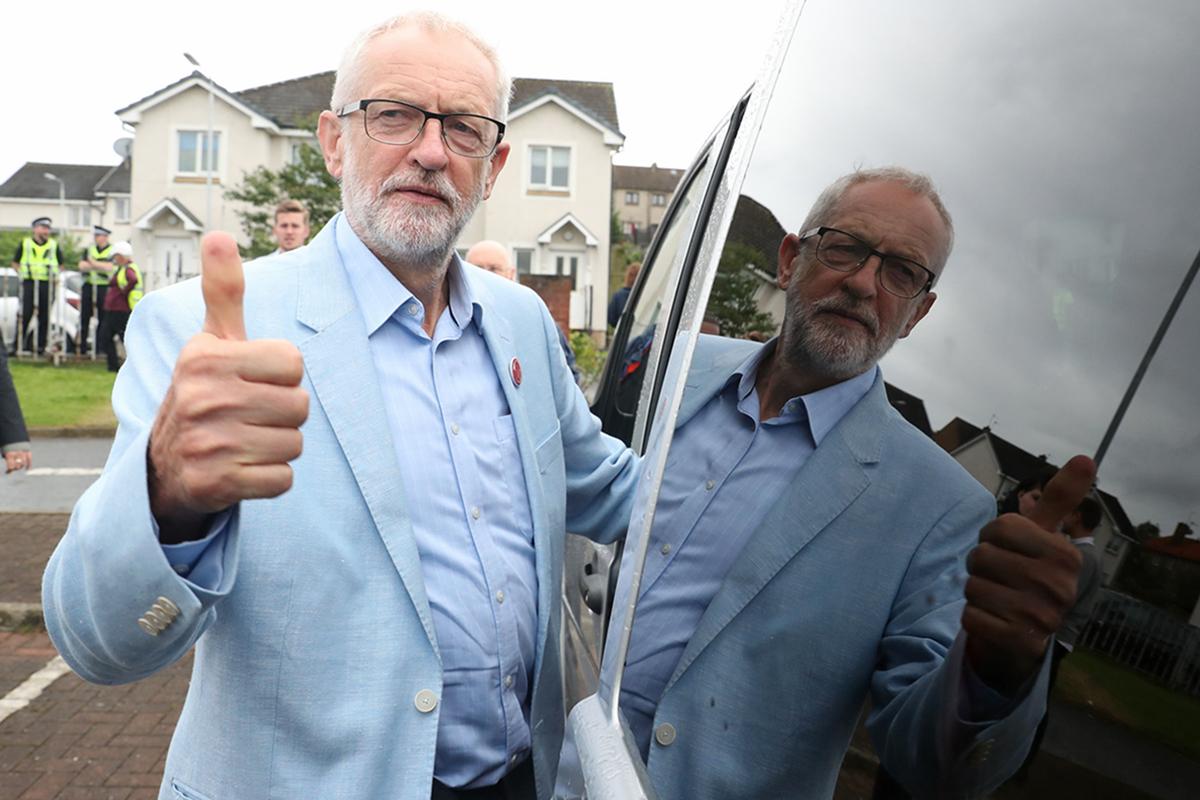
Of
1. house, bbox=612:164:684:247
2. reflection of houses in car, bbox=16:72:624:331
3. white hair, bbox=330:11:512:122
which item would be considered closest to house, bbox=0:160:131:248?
house, bbox=612:164:684:247

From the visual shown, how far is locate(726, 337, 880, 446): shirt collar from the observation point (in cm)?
94

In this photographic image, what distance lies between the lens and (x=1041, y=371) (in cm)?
72

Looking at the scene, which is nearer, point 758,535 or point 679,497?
point 758,535

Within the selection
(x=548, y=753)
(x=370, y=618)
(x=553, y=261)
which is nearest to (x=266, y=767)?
(x=370, y=618)

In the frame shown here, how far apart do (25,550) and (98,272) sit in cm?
1115

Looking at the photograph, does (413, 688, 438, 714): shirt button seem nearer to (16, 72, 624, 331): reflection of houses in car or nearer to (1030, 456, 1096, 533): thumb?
(1030, 456, 1096, 533): thumb

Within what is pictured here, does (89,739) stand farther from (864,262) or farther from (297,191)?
(297,191)

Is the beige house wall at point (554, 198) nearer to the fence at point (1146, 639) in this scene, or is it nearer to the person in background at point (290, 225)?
the person in background at point (290, 225)

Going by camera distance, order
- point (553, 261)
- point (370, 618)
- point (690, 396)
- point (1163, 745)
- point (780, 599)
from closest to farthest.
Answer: point (1163, 745) < point (780, 599) < point (690, 396) < point (370, 618) < point (553, 261)

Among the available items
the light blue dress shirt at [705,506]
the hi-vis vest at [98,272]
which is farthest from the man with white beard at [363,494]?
the hi-vis vest at [98,272]

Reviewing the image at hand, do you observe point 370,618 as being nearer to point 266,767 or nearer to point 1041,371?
point 266,767

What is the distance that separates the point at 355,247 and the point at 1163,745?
4.86ft

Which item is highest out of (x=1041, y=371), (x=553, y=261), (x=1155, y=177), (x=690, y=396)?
(x=1155, y=177)

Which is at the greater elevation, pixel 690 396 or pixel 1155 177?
pixel 1155 177
